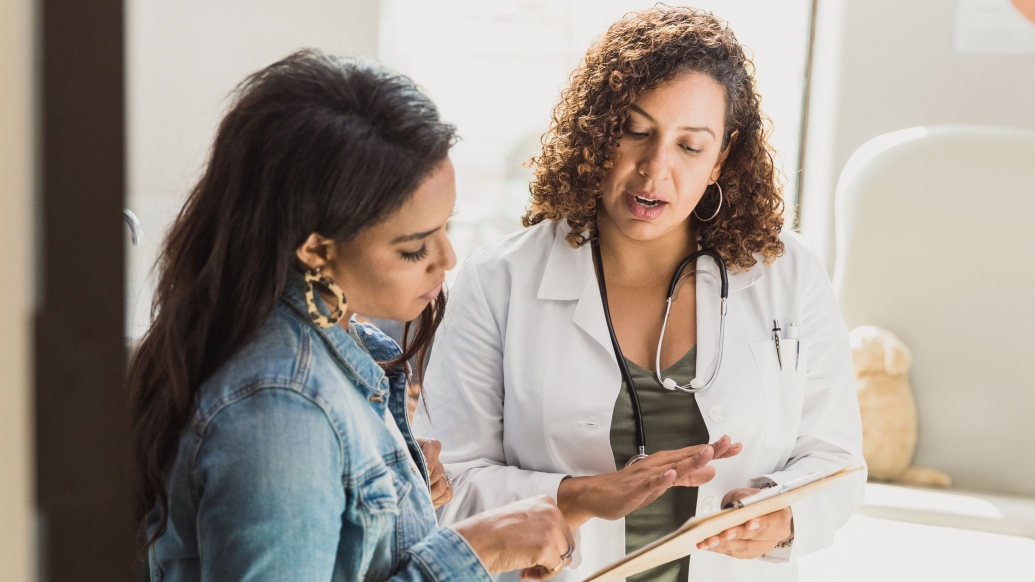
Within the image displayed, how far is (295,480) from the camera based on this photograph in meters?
0.69


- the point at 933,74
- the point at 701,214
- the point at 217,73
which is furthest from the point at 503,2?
the point at 701,214

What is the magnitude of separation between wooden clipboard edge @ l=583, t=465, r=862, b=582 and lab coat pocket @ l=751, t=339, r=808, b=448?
1.00 feet

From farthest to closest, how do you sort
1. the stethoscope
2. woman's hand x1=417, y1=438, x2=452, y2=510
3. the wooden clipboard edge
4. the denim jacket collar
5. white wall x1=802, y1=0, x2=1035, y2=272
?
white wall x1=802, y1=0, x2=1035, y2=272 < the stethoscope < woman's hand x1=417, y1=438, x2=452, y2=510 < the wooden clipboard edge < the denim jacket collar

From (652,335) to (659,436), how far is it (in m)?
0.17

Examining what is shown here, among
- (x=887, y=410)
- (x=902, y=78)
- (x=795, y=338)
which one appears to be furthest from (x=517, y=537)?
(x=902, y=78)

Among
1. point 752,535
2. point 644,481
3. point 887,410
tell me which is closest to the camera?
point 644,481

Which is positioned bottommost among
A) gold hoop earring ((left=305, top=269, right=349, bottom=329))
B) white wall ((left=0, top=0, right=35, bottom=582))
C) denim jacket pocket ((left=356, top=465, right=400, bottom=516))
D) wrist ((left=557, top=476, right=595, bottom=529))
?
wrist ((left=557, top=476, right=595, bottom=529))

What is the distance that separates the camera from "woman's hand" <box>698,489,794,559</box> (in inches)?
49.0

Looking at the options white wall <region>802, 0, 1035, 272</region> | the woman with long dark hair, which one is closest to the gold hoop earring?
the woman with long dark hair

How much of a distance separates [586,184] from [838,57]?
1.85 meters

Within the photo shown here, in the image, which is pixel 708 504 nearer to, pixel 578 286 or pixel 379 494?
pixel 578 286

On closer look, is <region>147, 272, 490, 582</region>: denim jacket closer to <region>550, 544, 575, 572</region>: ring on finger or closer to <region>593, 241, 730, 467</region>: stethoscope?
<region>550, 544, 575, 572</region>: ring on finger

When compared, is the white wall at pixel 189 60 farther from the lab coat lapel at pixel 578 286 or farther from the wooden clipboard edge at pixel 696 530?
the wooden clipboard edge at pixel 696 530

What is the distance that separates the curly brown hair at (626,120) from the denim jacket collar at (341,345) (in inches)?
27.1
